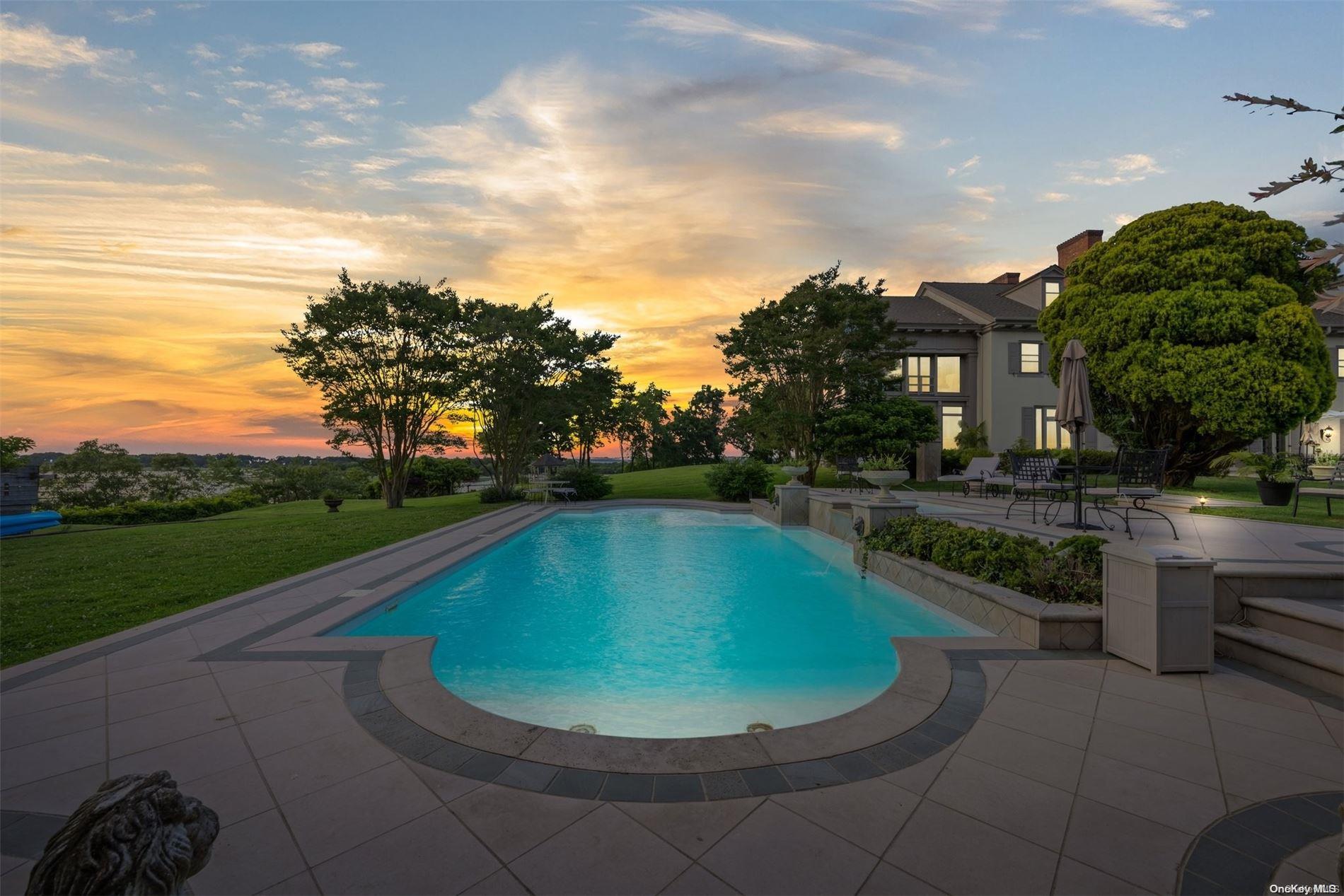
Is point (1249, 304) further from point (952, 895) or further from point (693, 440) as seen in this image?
point (693, 440)

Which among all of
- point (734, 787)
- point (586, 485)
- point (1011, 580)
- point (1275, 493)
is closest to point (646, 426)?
point (586, 485)

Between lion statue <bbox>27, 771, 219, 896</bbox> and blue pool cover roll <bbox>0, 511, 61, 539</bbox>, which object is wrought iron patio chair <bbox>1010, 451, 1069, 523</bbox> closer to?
lion statue <bbox>27, 771, 219, 896</bbox>

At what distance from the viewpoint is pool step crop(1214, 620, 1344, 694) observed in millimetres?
3783

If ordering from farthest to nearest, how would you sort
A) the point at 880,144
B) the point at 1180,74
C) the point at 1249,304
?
the point at 1249,304 < the point at 880,144 < the point at 1180,74

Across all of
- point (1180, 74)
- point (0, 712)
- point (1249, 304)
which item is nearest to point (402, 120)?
point (0, 712)

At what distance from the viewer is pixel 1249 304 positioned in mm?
14844

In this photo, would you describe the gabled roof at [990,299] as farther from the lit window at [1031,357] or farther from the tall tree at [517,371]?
the tall tree at [517,371]

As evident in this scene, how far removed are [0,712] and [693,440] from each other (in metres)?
50.2

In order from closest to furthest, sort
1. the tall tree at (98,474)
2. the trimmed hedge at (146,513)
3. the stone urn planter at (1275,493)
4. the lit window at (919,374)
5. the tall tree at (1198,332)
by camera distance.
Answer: the stone urn planter at (1275,493) < the tall tree at (1198,332) < the trimmed hedge at (146,513) < the tall tree at (98,474) < the lit window at (919,374)

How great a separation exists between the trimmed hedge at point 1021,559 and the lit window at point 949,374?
1932cm

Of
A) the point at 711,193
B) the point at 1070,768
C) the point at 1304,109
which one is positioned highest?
the point at 711,193

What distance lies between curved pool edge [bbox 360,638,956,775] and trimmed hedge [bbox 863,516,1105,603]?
2177mm

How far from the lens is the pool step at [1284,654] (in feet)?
12.4

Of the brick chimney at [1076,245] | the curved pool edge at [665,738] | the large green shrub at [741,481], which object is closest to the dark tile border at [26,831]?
the curved pool edge at [665,738]
